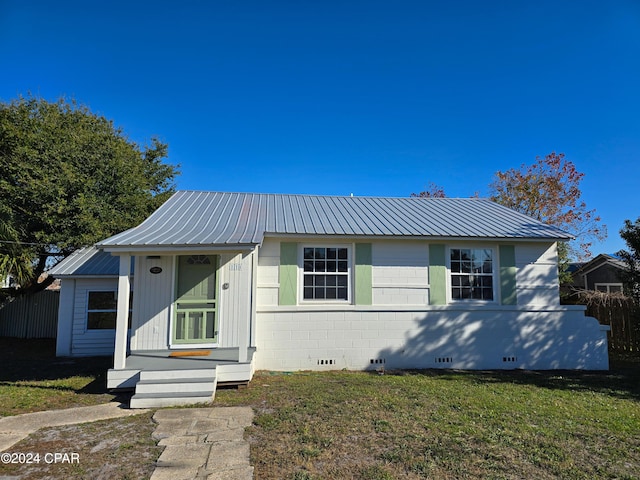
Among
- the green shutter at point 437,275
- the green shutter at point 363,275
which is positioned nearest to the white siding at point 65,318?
the green shutter at point 363,275

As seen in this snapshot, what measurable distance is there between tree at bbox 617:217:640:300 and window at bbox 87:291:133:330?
42.9ft

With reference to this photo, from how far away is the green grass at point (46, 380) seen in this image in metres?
6.28

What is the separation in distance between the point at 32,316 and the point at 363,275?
11.9 m

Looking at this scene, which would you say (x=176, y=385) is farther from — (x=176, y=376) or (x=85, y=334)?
(x=85, y=334)

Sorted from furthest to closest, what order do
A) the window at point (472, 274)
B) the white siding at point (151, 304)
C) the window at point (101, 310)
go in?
the window at point (101, 310) → the window at point (472, 274) → the white siding at point (151, 304)

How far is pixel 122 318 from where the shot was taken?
21.9ft

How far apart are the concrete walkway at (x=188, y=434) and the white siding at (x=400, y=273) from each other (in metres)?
4.59

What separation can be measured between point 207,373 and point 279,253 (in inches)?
134

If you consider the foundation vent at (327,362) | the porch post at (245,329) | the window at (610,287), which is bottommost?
the foundation vent at (327,362)

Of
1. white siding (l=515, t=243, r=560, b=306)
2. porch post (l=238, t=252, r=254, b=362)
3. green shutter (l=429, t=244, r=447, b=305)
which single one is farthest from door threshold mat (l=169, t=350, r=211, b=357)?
white siding (l=515, t=243, r=560, b=306)

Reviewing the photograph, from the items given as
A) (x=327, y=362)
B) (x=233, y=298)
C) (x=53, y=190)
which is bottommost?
(x=327, y=362)

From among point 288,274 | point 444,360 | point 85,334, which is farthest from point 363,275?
point 85,334

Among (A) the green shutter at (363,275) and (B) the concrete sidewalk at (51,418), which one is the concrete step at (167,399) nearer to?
(B) the concrete sidewalk at (51,418)

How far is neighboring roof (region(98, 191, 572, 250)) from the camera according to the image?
7.75m
